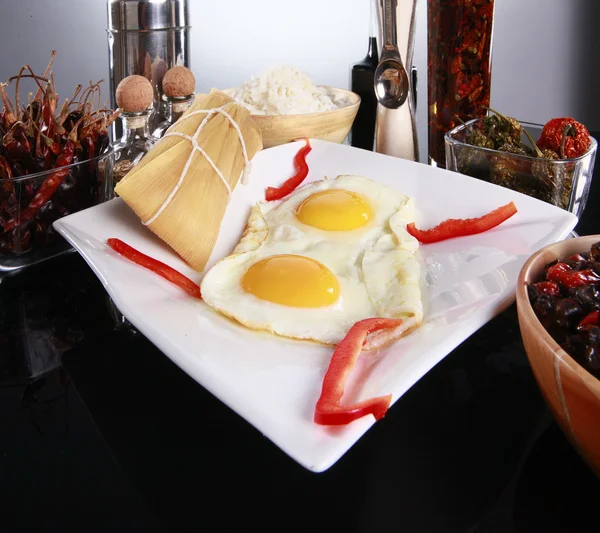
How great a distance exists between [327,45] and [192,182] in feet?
8.77

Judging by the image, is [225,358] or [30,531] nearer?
[30,531]

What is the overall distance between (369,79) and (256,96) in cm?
38

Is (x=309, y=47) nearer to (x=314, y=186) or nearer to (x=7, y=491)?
(x=314, y=186)

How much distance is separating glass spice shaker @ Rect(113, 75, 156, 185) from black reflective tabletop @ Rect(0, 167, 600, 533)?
66cm

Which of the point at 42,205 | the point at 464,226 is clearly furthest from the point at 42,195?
the point at 464,226

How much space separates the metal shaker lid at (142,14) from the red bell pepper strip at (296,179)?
59 cm

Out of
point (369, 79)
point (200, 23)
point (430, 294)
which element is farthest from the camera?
point (200, 23)

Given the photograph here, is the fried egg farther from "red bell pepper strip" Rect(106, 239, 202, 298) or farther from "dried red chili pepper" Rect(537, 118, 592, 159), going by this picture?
"dried red chili pepper" Rect(537, 118, 592, 159)

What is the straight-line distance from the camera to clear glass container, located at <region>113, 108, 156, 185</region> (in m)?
1.59

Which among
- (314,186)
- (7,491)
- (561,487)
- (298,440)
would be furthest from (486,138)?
(7,491)

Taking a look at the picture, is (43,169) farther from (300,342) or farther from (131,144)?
(300,342)

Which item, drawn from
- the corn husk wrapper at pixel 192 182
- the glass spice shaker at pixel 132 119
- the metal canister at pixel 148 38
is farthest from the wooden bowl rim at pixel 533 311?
the metal canister at pixel 148 38

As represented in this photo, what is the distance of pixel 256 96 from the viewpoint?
174 centimetres

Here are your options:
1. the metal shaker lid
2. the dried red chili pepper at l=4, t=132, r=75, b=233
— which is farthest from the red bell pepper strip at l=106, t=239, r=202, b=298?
the metal shaker lid
